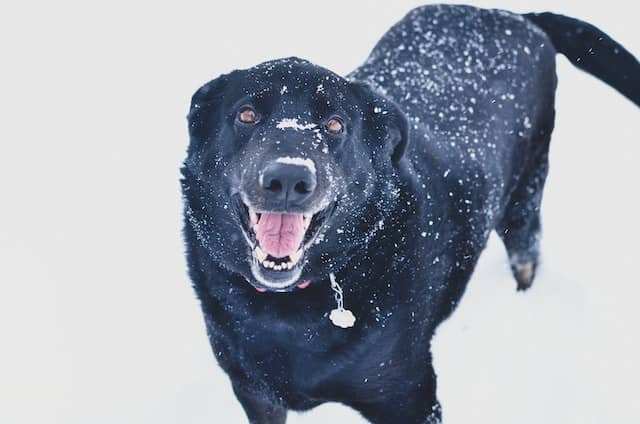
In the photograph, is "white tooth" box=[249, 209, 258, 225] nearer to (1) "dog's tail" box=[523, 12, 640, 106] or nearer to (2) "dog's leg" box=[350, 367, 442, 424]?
(2) "dog's leg" box=[350, 367, 442, 424]

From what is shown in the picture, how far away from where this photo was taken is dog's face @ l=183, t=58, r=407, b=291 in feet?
7.67

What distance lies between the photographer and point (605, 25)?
6.30m

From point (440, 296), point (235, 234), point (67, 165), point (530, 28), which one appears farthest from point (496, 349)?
point (67, 165)

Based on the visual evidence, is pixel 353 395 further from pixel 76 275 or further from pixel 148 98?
pixel 148 98

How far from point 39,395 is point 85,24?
3884mm

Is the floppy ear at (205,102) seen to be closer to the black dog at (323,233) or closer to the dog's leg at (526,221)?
the black dog at (323,233)

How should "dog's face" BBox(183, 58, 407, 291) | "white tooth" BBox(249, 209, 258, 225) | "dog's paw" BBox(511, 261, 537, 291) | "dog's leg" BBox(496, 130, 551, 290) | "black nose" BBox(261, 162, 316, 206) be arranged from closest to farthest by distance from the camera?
"black nose" BBox(261, 162, 316, 206), "dog's face" BBox(183, 58, 407, 291), "white tooth" BBox(249, 209, 258, 225), "dog's leg" BBox(496, 130, 551, 290), "dog's paw" BBox(511, 261, 537, 291)

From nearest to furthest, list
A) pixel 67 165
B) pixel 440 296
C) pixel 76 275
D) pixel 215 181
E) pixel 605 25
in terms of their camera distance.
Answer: pixel 215 181
pixel 440 296
pixel 76 275
pixel 67 165
pixel 605 25

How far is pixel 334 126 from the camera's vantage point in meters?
2.52

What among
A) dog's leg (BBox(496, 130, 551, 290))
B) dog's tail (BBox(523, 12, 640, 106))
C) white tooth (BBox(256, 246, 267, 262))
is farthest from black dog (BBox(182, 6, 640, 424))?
dog's tail (BBox(523, 12, 640, 106))

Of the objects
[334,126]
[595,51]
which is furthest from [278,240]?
[595,51]

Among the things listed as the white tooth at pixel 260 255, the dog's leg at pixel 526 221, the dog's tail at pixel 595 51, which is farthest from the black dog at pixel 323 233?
the dog's tail at pixel 595 51

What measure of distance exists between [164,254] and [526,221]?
1.94m

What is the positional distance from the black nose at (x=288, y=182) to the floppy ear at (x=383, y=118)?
473mm
